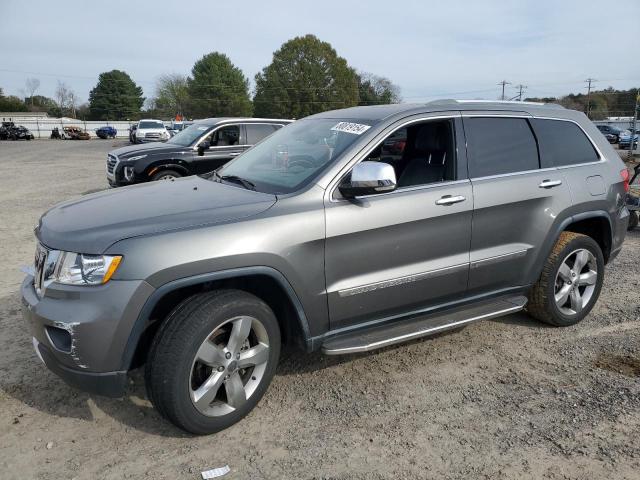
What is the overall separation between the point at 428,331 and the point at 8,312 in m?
3.74

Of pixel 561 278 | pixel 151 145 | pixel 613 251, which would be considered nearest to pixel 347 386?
pixel 561 278

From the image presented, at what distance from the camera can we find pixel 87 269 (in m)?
2.65

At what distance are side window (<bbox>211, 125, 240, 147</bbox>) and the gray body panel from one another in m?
6.50

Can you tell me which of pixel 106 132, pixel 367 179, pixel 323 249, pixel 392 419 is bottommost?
pixel 392 419

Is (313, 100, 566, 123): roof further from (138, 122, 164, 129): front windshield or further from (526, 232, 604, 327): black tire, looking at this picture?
(138, 122, 164, 129): front windshield

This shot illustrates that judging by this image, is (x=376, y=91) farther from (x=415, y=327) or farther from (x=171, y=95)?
(x=415, y=327)

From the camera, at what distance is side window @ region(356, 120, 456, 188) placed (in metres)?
3.76

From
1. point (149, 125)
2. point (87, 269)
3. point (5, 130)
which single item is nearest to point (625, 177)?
point (87, 269)

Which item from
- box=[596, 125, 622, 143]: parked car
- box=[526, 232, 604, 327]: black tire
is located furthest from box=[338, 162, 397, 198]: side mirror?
box=[596, 125, 622, 143]: parked car

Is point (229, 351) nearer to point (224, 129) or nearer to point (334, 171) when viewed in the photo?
point (334, 171)

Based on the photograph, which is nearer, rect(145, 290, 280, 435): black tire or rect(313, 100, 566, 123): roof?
rect(145, 290, 280, 435): black tire

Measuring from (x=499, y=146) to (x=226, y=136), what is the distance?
7.25 metres

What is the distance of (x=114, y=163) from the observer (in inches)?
403

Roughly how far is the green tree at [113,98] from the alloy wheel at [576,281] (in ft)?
338
